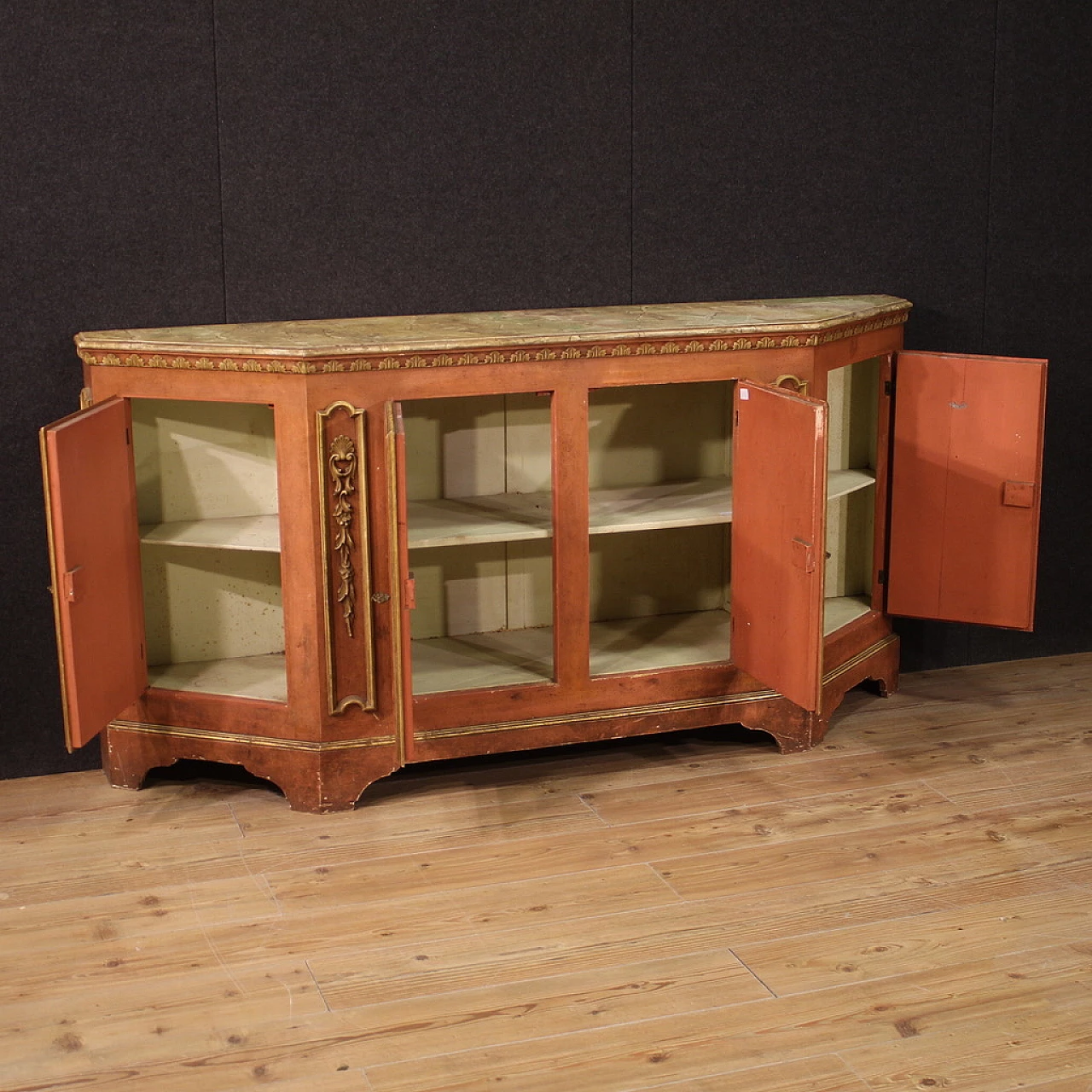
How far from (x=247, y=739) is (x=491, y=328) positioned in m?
1.20

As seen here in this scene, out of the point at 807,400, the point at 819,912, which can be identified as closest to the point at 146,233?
the point at 807,400

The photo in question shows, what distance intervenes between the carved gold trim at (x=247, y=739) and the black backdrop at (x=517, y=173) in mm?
307

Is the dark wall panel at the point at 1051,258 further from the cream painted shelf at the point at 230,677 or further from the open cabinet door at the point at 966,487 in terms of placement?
the cream painted shelf at the point at 230,677

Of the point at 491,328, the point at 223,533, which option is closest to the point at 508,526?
the point at 491,328

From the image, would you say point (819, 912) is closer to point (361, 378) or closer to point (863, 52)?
point (361, 378)

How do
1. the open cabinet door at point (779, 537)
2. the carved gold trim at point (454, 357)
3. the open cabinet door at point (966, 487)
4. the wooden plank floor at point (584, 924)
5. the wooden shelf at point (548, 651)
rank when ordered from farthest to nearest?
the open cabinet door at point (966, 487) → the wooden shelf at point (548, 651) → the open cabinet door at point (779, 537) → the carved gold trim at point (454, 357) → the wooden plank floor at point (584, 924)

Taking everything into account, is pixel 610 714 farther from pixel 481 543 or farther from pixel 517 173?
pixel 517 173

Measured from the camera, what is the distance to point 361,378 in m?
3.53

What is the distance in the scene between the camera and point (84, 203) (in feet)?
12.4

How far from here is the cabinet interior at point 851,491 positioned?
14.6ft

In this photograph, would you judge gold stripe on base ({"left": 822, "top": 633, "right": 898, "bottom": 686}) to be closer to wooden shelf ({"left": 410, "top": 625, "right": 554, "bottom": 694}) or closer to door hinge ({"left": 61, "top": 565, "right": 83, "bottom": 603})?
wooden shelf ({"left": 410, "top": 625, "right": 554, "bottom": 694})

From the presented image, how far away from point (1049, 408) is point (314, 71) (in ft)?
8.23

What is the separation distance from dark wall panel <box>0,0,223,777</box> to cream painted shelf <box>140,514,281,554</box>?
1.13 feet

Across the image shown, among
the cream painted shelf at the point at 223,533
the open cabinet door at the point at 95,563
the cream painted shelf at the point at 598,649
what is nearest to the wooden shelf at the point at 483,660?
the cream painted shelf at the point at 598,649
